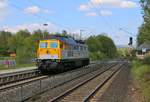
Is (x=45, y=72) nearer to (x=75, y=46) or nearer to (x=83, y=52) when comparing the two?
(x=75, y=46)

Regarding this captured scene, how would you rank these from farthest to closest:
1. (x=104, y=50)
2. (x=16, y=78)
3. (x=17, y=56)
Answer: (x=104, y=50) → (x=17, y=56) → (x=16, y=78)

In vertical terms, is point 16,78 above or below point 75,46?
below

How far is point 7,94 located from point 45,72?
1980 cm

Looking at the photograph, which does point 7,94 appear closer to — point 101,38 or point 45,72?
point 45,72

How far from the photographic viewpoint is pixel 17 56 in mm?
70188

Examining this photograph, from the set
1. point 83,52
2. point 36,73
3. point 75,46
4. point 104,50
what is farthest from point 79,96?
point 104,50

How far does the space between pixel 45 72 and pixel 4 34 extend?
422 feet

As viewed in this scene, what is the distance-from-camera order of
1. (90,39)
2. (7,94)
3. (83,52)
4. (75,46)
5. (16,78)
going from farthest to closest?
(90,39) → (83,52) → (75,46) → (16,78) → (7,94)

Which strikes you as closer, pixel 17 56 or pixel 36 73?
pixel 36 73

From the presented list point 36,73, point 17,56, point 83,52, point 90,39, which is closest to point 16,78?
point 36,73

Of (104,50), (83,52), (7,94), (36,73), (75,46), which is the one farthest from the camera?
(104,50)

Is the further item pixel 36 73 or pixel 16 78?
pixel 36 73

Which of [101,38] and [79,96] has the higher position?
[101,38]

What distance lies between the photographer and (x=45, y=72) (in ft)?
129
